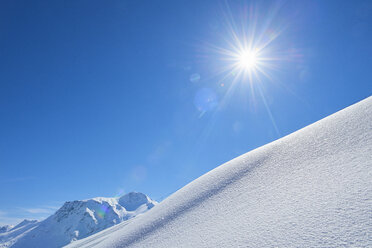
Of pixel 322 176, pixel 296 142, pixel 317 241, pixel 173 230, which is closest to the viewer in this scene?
pixel 317 241

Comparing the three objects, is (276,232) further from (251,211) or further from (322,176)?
(322,176)

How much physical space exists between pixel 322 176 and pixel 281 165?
1.42 meters

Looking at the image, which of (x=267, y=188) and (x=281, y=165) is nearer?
(x=267, y=188)

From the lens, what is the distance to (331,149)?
180 inches

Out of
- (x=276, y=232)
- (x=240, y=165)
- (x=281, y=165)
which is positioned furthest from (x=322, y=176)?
(x=240, y=165)

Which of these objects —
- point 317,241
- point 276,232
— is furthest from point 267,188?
point 317,241

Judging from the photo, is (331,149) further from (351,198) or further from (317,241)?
(317,241)

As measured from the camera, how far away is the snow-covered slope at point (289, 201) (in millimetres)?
2645

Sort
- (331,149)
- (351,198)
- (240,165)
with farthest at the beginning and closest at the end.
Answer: (240,165), (331,149), (351,198)

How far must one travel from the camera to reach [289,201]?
3646 millimetres

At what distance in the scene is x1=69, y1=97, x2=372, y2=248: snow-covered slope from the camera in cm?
264

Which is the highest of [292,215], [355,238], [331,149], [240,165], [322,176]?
[240,165]

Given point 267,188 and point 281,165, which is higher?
point 281,165

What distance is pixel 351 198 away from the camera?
2818mm
